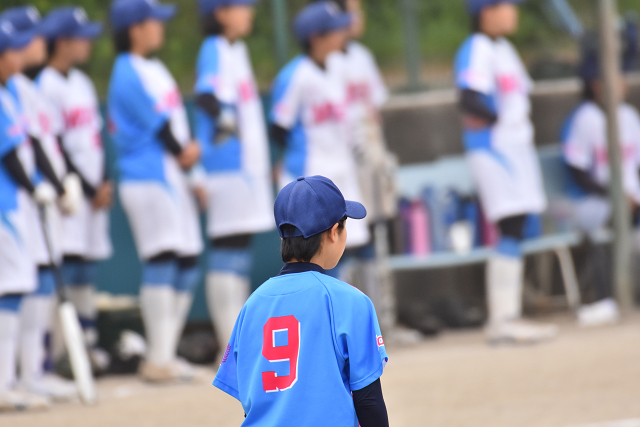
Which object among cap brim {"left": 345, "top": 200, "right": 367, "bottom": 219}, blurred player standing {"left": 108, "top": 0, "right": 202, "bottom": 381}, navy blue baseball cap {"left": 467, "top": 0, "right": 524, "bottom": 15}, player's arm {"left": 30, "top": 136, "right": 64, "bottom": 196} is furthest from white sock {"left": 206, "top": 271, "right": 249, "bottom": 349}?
cap brim {"left": 345, "top": 200, "right": 367, "bottom": 219}

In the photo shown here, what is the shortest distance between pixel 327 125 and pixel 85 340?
201cm

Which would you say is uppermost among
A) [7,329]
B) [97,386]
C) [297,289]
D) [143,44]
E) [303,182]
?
[143,44]

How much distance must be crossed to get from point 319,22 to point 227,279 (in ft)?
5.55

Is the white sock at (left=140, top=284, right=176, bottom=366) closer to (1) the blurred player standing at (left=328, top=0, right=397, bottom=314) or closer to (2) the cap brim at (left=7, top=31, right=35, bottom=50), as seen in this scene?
(1) the blurred player standing at (left=328, top=0, right=397, bottom=314)

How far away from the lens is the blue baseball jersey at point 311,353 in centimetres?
215

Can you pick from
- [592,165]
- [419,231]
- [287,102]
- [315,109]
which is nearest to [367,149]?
[315,109]

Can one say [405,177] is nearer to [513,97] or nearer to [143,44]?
[513,97]

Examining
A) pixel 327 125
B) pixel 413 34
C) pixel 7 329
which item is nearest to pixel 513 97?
pixel 327 125

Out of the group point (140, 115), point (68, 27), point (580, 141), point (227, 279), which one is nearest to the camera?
point (140, 115)

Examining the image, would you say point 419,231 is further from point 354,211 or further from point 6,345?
point 354,211

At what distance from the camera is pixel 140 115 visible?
573 cm

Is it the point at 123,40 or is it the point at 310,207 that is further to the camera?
the point at 123,40

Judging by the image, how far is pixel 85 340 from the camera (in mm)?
6137

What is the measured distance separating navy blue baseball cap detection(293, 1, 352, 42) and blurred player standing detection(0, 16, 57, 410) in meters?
1.86
